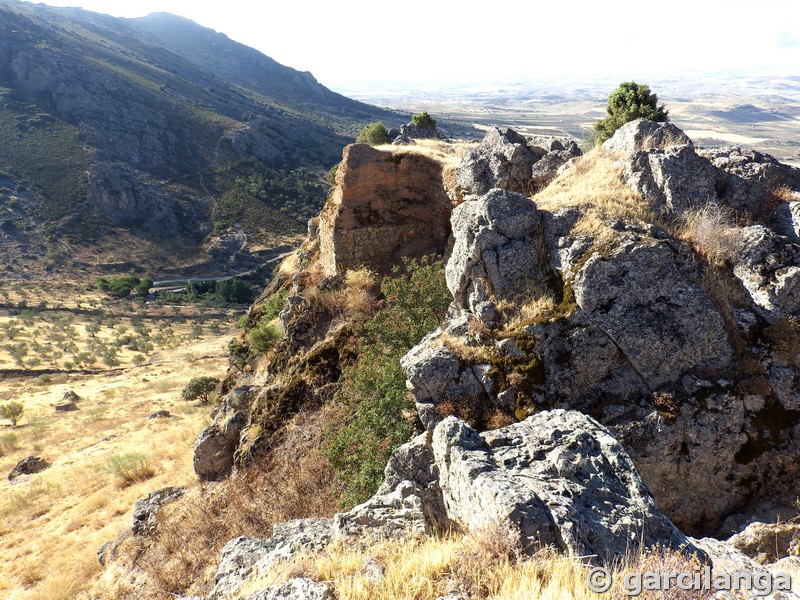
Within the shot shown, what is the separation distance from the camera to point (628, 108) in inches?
840

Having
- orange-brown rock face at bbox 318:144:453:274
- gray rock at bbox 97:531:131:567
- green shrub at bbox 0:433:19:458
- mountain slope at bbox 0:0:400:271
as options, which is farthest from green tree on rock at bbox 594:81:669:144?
mountain slope at bbox 0:0:400:271

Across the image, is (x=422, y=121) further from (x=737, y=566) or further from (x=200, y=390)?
(x=737, y=566)

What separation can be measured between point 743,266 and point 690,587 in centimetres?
676

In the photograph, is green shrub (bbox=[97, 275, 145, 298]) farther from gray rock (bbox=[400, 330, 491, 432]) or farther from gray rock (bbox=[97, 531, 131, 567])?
gray rock (bbox=[400, 330, 491, 432])

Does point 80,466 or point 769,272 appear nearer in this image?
point 769,272

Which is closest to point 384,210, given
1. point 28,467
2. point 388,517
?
point 388,517

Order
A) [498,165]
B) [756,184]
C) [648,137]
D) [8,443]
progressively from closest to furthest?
1. [756,184]
2. [648,137]
3. [498,165]
4. [8,443]

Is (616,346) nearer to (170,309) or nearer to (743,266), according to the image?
(743,266)

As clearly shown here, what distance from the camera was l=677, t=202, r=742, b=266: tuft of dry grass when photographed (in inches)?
347

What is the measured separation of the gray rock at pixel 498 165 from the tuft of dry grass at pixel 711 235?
Result: 5.67m

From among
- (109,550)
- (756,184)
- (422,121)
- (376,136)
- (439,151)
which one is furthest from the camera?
(422,121)

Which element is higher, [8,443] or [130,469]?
[130,469]

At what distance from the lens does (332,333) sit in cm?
1500

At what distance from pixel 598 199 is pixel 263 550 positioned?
9.56 m
